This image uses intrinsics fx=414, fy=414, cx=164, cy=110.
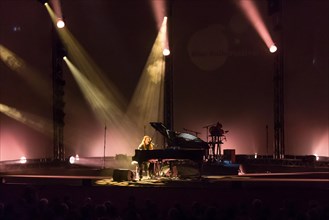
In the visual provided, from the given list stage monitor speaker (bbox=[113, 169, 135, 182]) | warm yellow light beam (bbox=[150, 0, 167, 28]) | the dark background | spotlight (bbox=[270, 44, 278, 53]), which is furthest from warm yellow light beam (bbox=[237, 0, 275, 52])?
stage monitor speaker (bbox=[113, 169, 135, 182])

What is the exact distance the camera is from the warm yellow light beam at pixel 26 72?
43.3ft

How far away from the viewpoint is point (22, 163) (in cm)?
1302

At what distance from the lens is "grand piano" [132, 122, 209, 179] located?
9078mm

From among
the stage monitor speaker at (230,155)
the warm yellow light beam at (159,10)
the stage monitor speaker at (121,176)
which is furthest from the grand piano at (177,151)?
the warm yellow light beam at (159,10)

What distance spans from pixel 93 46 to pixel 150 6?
256cm

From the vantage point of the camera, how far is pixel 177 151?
29.8 ft

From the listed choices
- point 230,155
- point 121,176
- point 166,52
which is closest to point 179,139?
point 121,176

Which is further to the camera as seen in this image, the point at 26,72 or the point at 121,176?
the point at 26,72

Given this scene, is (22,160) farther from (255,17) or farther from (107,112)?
(255,17)

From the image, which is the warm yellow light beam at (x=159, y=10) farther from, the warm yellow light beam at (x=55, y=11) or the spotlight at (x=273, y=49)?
the spotlight at (x=273, y=49)

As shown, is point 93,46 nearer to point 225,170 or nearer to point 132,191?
point 225,170

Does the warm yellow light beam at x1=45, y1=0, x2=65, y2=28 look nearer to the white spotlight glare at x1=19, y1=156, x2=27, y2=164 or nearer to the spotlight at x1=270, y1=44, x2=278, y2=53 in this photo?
the white spotlight glare at x1=19, y1=156, x2=27, y2=164

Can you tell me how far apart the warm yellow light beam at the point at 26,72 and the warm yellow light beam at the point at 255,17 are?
24.6ft

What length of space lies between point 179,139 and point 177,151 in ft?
2.91
